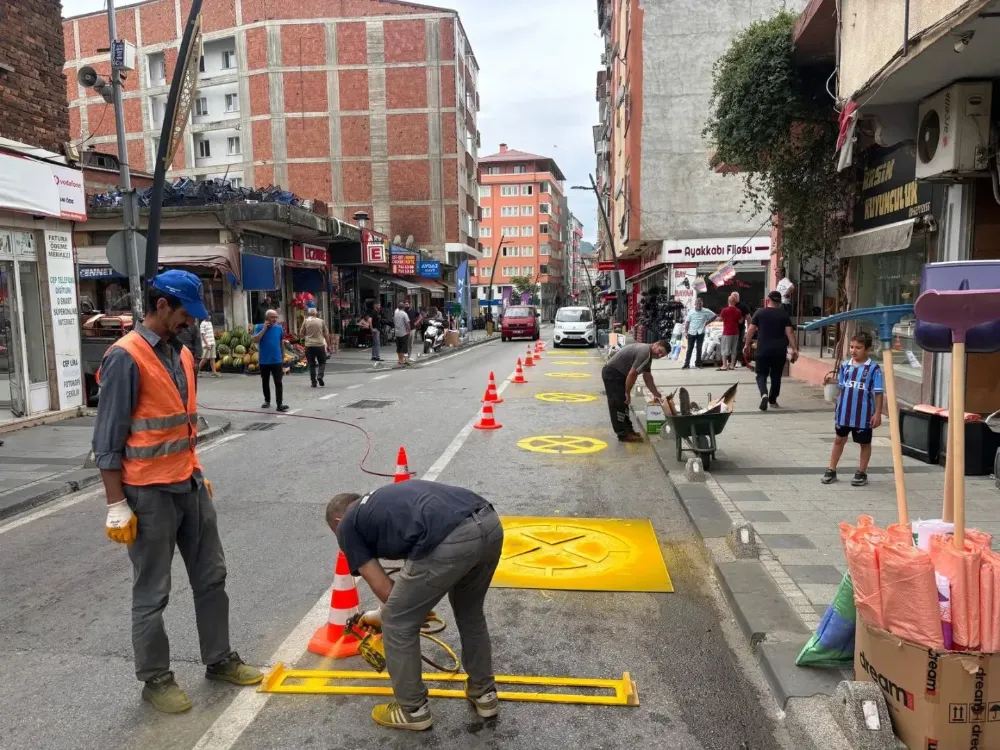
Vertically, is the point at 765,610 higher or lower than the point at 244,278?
lower

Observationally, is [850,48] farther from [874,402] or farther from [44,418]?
[44,418]

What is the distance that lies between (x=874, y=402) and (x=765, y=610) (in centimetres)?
335

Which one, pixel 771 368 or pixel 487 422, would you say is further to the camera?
pixel 771 368

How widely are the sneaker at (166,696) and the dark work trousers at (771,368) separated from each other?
397 inches

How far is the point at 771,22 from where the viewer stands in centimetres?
1150

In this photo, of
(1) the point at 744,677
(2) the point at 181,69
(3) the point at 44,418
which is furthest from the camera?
(3) the point at 44,418

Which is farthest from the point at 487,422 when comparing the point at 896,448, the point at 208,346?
the point at 208,346

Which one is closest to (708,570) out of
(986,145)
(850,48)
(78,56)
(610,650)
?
(610,650)

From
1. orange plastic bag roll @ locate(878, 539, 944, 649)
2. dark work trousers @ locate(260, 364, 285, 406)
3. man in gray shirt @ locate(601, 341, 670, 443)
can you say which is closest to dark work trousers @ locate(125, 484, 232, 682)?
orange plastic bag roll @ locate(878, 539, 944, 649)

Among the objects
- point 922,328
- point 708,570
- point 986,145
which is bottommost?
point 708,570

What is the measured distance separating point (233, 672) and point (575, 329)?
2801 cm

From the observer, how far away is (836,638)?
3.46 meters

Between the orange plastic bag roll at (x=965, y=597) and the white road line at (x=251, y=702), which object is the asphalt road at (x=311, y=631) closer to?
the white road line at (x=251, y=702)

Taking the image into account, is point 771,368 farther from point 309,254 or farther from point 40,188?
point 309,254
